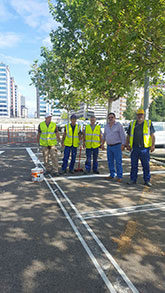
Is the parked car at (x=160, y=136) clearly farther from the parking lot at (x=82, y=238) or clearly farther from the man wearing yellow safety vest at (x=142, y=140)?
the parking lot at (x=82, y=238)

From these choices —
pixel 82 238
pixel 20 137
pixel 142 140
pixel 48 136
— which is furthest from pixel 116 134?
pixel 20 137

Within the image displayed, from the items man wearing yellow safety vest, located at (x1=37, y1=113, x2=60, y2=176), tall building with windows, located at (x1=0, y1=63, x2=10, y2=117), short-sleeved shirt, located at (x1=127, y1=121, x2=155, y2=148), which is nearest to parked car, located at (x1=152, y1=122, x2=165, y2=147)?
short-sleeved shirt, located at (x1=127, y1=121, x2=155, y2=148)

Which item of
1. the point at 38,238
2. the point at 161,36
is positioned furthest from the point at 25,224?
the point at 161,36

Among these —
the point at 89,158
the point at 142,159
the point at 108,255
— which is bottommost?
the point at 108,255

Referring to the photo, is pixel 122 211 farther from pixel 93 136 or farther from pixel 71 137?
pixel 71 137

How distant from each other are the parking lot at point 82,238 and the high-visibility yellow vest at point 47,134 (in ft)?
5.30

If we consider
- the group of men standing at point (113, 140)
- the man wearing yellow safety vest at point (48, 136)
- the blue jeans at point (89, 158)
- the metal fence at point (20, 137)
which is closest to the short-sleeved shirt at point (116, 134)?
the group of men standing at point (113, 140)

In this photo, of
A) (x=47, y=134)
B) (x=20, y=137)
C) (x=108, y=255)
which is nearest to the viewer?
(x=108, y=255)

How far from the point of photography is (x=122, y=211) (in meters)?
4.39

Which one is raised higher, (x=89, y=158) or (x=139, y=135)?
(x=139, y=135)

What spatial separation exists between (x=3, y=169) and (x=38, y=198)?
11.8 ft

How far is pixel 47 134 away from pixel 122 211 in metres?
3.73

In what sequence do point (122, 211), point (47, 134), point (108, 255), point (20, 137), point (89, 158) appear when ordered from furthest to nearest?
point (20, 137) → point (89, 158) → point (47, 134) → point (122, 211) → point (108, 255)

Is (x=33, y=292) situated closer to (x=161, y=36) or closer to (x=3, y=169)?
(x=3, y=169)
